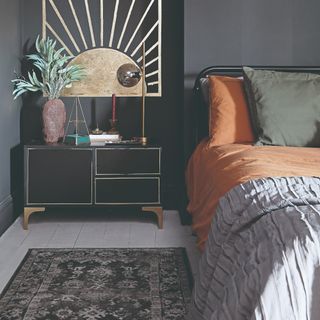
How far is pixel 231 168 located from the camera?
254cm

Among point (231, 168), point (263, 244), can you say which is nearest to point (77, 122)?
point (231, 168)

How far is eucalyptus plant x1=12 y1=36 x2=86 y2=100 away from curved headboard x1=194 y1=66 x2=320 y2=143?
0.83 m

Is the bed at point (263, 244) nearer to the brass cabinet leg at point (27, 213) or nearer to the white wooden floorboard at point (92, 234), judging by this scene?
the white wooden floorboard at point (92, 234)

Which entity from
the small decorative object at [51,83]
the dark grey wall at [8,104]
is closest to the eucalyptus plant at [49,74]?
the small decorative object at [51,83]

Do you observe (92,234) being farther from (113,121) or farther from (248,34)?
(248,34)

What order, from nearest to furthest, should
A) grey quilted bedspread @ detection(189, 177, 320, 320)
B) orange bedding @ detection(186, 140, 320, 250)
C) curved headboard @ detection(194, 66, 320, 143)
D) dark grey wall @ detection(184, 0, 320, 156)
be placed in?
grey quilted bedspread @ detection(189, 177, 320, 320), orange bedding @ detection(186, 140, 320, 250), curved headboard @ detection(194, 66, 320, 143), dark grey wall @ detection(184, 0, 320, 156)

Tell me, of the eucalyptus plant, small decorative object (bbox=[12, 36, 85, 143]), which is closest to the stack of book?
small decorative object (bbox=[12, 36, 85, 143])

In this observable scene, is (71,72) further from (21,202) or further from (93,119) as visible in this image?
(21,202)

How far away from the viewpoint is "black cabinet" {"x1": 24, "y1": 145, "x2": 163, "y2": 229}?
3682mm

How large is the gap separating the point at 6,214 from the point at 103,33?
1427mm

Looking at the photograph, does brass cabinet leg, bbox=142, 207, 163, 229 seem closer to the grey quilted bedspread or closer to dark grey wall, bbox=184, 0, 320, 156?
dark grey wall, bbox=184, 0, 320, 156

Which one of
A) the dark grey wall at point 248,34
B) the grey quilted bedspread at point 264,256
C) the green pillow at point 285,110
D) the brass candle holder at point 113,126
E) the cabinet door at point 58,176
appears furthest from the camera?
the brass candle holder at point 113,126

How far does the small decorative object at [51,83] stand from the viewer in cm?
382

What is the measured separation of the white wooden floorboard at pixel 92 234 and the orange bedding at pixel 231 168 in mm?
263
